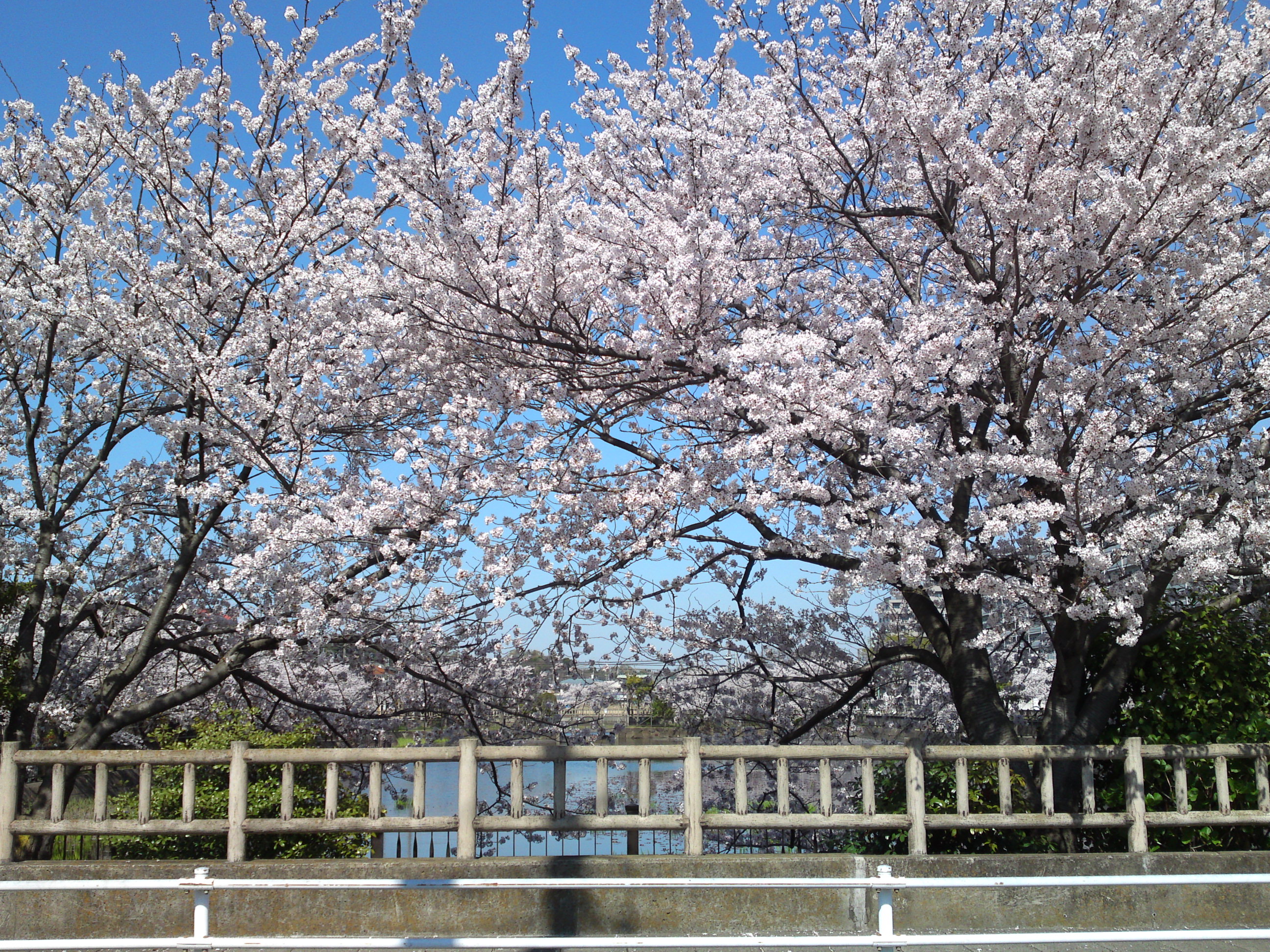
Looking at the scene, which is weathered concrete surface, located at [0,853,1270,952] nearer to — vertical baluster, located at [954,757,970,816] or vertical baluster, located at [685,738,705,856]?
vertical baluster, located at [685,738,705,856]

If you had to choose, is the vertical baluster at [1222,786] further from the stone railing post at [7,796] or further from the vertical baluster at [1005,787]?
the stone railing post at [7,796]

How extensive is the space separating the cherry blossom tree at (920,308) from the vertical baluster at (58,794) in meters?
4.17

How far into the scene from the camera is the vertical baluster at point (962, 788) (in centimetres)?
748

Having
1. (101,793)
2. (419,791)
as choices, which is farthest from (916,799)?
(101,793)

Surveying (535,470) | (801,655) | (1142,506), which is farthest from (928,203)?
(801,655)

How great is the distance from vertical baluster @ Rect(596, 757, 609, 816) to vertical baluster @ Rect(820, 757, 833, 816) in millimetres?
1770

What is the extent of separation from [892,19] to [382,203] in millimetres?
5833

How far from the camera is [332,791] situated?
292 inches

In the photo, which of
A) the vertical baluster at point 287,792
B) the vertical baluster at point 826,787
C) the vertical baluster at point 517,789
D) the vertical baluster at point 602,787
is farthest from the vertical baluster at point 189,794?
the vertical baluster at point 826,787

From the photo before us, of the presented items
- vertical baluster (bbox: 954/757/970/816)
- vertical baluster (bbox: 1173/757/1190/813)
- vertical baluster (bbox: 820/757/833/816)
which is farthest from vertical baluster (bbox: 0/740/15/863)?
vertical baluster (bbox: 1173/757/1190/813)

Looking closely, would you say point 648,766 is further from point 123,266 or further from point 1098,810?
point 123,266

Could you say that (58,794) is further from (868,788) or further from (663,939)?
(868,788)

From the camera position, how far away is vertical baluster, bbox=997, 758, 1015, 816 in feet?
24.5

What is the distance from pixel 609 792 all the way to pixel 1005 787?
3.30 meters
